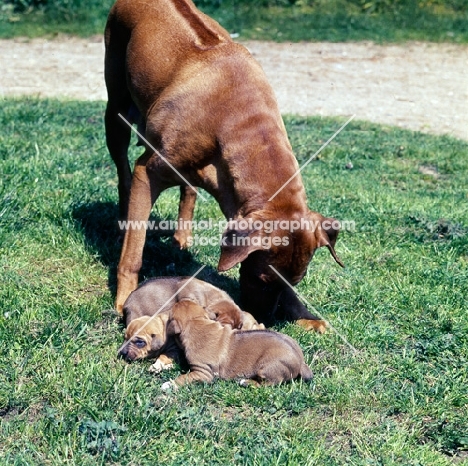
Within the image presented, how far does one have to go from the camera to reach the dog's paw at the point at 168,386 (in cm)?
393

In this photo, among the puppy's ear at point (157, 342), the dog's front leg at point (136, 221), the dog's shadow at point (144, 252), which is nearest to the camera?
the puppy's ear at point (157, 342)

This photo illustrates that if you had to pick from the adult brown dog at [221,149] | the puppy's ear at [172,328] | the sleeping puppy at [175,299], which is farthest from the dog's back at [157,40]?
the puppy's ear at [172,328]

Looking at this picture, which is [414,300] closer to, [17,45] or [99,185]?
[99,185]

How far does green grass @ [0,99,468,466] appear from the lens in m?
3.50

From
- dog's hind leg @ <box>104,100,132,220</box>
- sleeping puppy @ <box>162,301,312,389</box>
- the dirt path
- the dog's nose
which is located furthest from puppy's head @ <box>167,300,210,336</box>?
the dirt path

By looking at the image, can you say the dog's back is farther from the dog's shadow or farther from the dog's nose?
the dog's nose

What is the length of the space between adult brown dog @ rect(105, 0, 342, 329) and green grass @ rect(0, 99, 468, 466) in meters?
0.44

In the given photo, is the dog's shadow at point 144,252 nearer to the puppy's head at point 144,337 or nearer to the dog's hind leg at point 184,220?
the dog's hind leg at point 184,220

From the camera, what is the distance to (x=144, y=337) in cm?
425

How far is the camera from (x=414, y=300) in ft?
16.7

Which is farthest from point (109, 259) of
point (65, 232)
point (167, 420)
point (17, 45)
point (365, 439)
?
point (17, 45)

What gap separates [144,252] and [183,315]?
172 cm

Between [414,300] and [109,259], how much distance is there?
2.25m

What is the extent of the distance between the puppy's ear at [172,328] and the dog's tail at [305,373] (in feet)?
2.39
